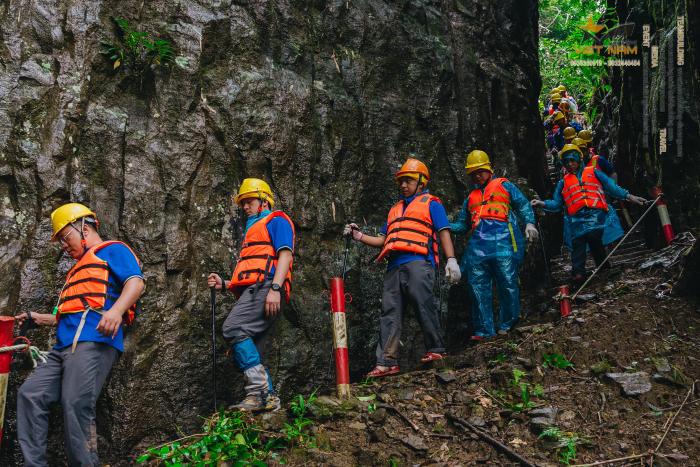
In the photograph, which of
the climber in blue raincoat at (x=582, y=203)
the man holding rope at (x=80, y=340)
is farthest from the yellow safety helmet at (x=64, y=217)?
the climber in blue raincoat at (x=582, y=203)

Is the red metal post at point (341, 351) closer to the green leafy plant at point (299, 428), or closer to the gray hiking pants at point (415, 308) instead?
the green leafy plant at point (299, 428)

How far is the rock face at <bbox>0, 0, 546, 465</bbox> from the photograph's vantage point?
4887mm

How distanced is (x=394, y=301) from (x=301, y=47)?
3.76m

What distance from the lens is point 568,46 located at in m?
20.3

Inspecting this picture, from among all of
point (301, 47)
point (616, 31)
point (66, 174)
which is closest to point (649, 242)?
point (616, 31)

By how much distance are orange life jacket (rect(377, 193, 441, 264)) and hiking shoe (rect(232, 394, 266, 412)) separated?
2125 mm

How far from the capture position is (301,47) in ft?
22.6

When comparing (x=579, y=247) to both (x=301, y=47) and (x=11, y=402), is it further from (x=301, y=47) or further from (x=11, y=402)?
(x=11, y=402)

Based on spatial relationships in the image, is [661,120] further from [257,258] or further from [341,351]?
[257,258]

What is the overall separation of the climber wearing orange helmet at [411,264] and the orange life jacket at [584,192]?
3148 mm

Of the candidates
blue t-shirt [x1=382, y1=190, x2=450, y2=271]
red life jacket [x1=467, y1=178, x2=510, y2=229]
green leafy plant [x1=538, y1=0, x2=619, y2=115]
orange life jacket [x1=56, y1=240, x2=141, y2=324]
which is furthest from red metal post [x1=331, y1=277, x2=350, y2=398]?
green leafy plant [x1=538, y1=0, x2=619, y2=115]

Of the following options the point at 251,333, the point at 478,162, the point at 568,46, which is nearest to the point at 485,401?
the point at 251,333

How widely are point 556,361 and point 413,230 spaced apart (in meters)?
1.93

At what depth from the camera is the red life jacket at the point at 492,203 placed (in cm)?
634
